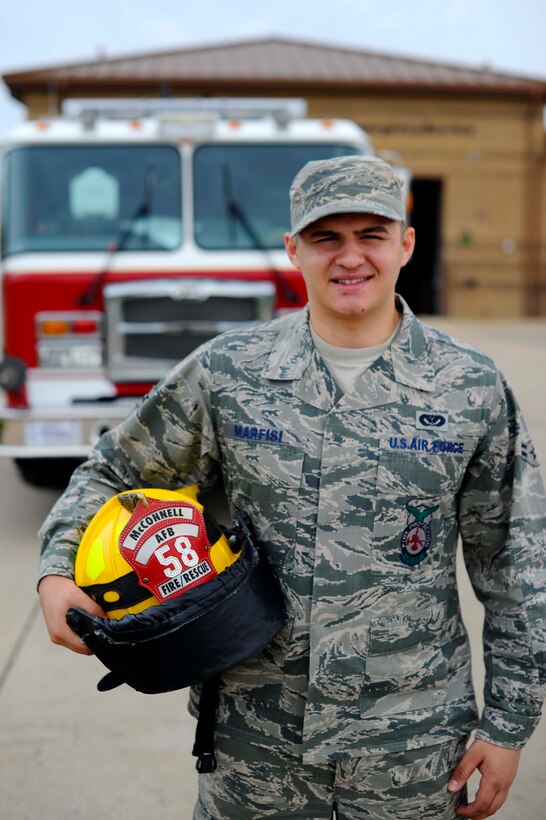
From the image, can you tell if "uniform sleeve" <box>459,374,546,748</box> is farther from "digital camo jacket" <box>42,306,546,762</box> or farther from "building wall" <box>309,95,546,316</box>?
"building wall" <box>309,95,546,316</box>

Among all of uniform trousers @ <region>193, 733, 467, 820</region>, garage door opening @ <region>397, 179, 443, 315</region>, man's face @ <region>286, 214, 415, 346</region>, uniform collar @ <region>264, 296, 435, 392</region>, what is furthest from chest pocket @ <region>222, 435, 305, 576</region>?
garage door opening @ <region>397, 179, 443, 315</region>

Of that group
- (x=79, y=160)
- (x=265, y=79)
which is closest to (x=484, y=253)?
(x=265, y=79)

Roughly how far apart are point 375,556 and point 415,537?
8 centimetres

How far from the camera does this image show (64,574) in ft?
5.36

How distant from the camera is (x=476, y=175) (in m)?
17.4

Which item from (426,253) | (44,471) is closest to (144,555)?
(44,471)

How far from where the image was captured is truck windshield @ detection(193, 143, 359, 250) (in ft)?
17.9

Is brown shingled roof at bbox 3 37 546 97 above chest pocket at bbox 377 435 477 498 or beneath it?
above

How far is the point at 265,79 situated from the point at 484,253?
522cm

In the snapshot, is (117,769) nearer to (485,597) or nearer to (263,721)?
(263,721)

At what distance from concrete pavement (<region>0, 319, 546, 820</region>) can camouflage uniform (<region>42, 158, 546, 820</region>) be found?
1.08 m

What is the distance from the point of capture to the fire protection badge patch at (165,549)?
5.16ft

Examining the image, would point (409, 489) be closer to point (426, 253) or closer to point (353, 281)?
point (353, 281)

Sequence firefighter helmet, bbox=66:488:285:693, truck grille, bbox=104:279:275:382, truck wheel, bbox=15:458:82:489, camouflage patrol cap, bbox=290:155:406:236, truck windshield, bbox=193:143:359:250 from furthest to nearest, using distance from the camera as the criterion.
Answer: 1. truck wheel, bbox=15:458:82:489
2. truck windshield, bbox=193:143:359:250
3. truck grille, bbox=104:279:275:382
4. camouflage patrol cap, bbox=290:155:406:236
5. firefighter helmet, bbox=66:488:285:693
